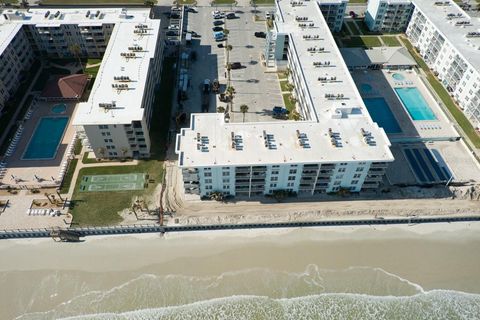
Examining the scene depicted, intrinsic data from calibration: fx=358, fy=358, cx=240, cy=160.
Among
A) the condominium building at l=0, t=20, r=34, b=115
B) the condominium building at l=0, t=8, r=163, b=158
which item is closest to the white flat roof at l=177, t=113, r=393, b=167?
the condominium building at l=0, t=8, r=163, b=158

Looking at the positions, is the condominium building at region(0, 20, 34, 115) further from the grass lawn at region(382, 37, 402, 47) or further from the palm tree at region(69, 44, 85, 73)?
the grass lawn at region(382, 37, 402, 47)

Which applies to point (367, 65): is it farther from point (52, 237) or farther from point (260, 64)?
point (52, 237)

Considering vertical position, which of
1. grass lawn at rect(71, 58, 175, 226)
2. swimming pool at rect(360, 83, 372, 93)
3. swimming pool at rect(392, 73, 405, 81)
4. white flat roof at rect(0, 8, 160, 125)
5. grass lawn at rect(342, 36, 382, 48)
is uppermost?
white flat roof at rect(0, 8, 160, 125)

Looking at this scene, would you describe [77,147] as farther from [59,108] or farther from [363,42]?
[363,42]

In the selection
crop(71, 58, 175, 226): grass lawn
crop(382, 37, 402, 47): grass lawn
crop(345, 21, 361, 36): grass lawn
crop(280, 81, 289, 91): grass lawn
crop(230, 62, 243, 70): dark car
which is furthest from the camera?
crop(345, 21, 361, 36): grass lawn

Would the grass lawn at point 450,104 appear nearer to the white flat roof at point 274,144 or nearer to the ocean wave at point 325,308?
the white flat roof at point 274,144

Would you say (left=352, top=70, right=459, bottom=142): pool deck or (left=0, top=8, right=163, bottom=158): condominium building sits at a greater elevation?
(left=0, top=8, right=163, bottom=158): condominium building

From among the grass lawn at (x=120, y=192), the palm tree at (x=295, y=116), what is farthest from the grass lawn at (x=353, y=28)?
the grass lawn at (x=120, y=192)
